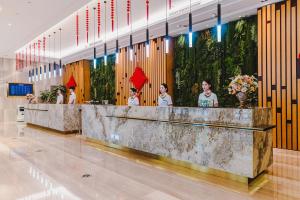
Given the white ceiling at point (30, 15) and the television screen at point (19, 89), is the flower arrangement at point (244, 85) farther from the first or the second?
the television screen at point (19, 89)

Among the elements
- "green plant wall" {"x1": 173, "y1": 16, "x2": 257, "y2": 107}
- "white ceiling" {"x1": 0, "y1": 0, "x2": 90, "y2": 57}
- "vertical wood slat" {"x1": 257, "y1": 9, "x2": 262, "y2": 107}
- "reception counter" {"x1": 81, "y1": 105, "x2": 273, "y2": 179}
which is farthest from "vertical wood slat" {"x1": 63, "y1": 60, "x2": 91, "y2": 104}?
"vertical wood slat" {"x1": 257, "y1": 9, "x2": 262, "y2": 107}

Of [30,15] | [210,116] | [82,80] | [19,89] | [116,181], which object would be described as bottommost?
[116,181]

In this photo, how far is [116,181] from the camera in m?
3.37

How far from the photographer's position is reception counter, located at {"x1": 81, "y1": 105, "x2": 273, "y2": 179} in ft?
10.4

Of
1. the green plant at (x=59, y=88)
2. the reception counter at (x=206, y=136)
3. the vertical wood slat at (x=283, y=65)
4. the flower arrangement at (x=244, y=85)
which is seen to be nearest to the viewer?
the reception counter at (x=206, y=136)

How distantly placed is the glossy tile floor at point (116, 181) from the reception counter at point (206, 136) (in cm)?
27

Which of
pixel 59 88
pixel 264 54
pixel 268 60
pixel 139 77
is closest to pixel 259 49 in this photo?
pixel 264 54

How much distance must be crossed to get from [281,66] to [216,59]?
1.85 meters

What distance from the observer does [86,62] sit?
12.2 meters

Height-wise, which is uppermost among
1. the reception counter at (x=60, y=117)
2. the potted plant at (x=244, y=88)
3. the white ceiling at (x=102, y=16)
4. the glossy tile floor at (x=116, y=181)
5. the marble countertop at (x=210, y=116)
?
the white ceiling at (x=102, y=16)

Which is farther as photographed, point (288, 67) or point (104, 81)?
point (104, 81)

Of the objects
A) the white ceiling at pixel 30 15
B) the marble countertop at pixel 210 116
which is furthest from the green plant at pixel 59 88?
the marble countertop at pixel 210 116

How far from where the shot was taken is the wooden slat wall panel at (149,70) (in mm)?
7984

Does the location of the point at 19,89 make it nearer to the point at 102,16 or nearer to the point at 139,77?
the point at 139,77
